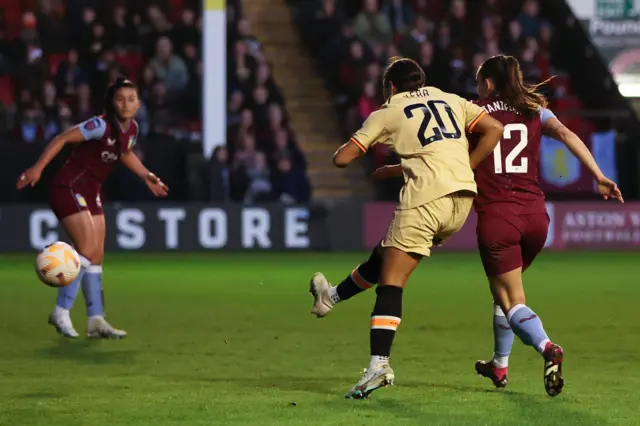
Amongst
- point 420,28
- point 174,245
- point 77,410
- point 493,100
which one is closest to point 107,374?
point 77,410

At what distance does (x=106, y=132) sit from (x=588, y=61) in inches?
627

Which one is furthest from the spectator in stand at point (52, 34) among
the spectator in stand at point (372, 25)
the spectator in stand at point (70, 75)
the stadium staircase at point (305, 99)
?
the spectator in stand at point (372, 25)

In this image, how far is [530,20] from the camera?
24.9 meters

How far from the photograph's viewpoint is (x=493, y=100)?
751 cm

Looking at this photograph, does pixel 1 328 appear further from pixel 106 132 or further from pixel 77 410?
pixel 77 410

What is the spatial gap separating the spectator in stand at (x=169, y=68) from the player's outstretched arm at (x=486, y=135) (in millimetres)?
15456

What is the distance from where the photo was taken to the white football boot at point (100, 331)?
34.3 ft

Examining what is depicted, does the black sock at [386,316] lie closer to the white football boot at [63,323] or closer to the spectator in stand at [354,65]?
the white football boot at [63,323]

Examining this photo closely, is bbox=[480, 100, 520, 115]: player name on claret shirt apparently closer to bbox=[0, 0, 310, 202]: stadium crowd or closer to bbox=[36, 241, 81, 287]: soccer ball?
bbox=[36, 241, 81, 287]: soccer ball

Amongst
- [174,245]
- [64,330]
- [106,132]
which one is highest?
[106,132]

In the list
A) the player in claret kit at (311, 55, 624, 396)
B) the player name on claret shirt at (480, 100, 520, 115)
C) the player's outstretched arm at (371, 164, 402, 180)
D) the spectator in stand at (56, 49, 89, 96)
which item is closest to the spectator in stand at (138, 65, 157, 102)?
the spectator in stand at (56, 49, 89, 96)

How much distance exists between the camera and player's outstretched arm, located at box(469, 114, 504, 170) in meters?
7.27

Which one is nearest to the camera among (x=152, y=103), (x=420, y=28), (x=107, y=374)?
(x=107, y=374)

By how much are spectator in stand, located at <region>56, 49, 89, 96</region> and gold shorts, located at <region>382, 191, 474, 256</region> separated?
15.3m
